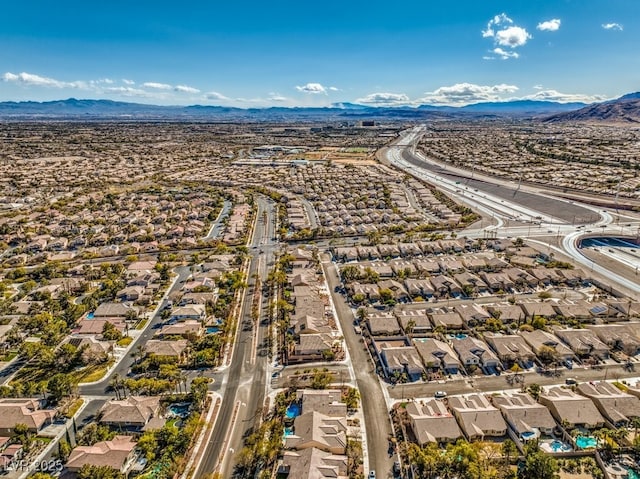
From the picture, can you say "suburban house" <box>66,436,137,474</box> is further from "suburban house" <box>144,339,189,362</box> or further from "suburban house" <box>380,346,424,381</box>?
"suburban house" <box>380,346,424,381</box>

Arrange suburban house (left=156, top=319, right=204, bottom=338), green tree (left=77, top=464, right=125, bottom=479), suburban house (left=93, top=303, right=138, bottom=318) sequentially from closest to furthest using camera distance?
green tree (left=77, top=464, right=125, bottom=479), suburban house (left=156, top=319, right=204, bottom=338), suburban house (left=93, top=303, right=138, bottom=318)

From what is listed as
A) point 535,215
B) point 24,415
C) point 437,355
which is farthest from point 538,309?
point 24,415

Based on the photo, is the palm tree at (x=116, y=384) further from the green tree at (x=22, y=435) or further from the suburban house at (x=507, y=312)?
the suburban house at (x=507, y=312)

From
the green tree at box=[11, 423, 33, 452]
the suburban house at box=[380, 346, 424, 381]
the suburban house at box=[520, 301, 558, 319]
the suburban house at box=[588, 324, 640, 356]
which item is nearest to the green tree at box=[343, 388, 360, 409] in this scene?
the suburban house at box=[380, 346, 424, 381]

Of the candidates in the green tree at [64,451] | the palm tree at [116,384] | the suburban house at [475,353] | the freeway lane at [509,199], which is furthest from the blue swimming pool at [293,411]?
the freeway lane at [509,199]

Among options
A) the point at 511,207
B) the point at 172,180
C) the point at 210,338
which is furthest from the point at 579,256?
the point at 172,180

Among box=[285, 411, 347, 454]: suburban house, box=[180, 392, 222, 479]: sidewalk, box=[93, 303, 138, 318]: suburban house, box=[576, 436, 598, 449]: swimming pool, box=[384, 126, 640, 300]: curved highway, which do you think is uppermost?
box=[384, 126, 640, 300]: curved highway

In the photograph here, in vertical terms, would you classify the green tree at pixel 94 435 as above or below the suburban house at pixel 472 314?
below
